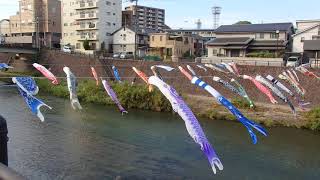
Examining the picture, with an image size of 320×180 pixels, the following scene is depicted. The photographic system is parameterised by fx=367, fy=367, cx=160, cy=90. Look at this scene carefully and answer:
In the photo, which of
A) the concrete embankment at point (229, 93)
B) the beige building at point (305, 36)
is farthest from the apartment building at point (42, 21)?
the beige building at point (305, 36)

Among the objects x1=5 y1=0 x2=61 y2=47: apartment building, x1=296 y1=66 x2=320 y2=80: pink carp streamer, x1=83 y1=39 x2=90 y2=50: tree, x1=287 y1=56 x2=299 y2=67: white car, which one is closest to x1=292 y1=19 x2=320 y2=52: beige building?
x1=287 y1=56 x2=299 y2=67: white car

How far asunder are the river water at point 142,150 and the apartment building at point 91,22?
35675 millimetres

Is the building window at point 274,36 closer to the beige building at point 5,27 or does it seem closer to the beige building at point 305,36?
the beige building at point 305,36

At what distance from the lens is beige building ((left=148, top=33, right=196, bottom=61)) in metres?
55.5

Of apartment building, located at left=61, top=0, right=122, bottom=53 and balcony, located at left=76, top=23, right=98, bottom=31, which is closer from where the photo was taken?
apartment building, located at left=61, top=0, right=122, bottom=53

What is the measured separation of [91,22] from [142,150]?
47853 mm

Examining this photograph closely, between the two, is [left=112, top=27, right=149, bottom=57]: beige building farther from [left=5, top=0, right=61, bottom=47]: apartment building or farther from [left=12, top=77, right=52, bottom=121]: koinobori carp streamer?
[left=12, top=77, right=52, bottom=121]: koinobori carp streamer

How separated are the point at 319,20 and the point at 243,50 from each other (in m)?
10.4

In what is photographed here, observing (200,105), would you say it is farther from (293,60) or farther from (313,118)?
(293,60)

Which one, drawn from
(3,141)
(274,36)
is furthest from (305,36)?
(3,141)

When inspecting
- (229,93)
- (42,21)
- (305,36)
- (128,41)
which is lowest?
(229,93)

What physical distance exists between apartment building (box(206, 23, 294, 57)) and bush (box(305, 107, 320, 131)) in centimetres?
1784

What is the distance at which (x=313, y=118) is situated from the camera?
27.2 metres

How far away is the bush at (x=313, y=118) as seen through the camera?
26.6 meters
